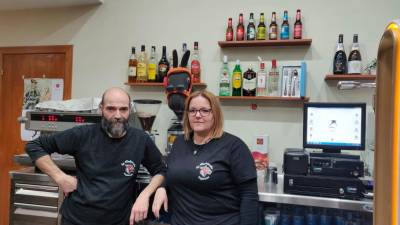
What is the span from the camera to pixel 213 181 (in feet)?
5.03

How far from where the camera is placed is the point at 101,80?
310 centimetres

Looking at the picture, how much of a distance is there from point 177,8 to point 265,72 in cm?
97

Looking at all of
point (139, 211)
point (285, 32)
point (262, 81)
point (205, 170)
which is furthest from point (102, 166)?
point (285, 32)

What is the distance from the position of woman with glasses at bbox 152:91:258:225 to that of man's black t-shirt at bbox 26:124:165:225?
9.2 inches

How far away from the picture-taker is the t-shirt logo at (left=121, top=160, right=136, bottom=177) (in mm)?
1768

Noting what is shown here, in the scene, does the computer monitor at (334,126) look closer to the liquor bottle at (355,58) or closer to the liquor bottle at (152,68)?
the liquor bottle at (355,58)

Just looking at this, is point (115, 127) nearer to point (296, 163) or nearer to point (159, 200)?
point (159, 200)

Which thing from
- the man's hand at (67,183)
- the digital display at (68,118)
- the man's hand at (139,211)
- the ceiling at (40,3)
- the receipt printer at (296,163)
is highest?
the ceiling at (40,3)

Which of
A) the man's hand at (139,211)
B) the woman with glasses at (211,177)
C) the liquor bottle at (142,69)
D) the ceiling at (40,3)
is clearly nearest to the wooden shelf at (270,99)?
the liquor bottle at (142,69)

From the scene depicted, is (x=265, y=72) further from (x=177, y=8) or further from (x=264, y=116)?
(x=177, y=8)

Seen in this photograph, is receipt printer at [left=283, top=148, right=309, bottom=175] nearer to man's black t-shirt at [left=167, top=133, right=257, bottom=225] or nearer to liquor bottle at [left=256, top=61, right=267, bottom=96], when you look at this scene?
man's black t-shirt at [left=167, top=133, right=257, bottom=225]

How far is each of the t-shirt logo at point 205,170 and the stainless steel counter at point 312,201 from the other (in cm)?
36

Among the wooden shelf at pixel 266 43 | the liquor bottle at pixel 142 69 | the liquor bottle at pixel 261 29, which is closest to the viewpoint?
the wooden shelf at pixel 266 43

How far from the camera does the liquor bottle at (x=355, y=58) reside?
238 centimetres
